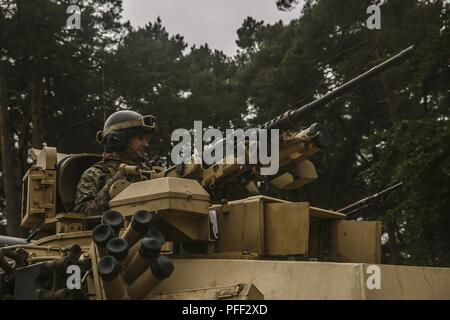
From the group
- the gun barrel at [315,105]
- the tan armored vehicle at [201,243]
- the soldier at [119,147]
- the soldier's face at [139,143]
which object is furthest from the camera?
the soldier's face at [139,143]

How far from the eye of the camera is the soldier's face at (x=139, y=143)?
9477 mm

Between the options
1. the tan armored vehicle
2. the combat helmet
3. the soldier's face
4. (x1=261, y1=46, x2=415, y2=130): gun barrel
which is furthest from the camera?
the soldier's face

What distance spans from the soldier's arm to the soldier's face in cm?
59

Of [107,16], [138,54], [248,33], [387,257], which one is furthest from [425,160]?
[248,33]

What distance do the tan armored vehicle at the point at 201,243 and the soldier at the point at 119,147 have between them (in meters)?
0.41

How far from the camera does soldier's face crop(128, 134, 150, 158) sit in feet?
31.1

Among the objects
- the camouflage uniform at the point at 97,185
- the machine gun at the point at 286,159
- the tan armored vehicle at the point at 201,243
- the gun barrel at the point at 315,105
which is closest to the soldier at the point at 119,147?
the camouflage uniform at the point at 97,185

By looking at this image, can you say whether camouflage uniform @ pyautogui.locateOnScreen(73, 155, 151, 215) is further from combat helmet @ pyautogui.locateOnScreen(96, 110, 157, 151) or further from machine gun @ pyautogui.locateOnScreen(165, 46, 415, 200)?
machine gun @ pyautogui.locateOnScreen(165, 46, 415, 200)

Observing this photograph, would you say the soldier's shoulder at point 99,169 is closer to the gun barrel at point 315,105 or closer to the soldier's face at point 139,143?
the soldier's face at point 139,143

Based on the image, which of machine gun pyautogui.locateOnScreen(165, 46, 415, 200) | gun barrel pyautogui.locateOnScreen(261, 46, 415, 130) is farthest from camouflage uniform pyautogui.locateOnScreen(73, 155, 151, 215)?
gun barrel pyautogui.locateOnScreen(261, 46, 415, 130)

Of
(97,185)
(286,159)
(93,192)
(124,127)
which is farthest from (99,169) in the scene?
(286,159)

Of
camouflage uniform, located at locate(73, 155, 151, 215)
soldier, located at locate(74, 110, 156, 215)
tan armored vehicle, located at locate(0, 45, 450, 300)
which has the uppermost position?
soldier, located at locate(74, 110, 156, 215)

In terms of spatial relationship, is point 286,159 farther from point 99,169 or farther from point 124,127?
point 99,169

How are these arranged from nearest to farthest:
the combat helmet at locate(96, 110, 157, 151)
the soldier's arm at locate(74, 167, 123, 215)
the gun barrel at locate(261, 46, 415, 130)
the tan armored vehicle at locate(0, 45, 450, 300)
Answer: the tan armored vehicle at locate(0, 45, 450, 300) < the soldier's arm at locate(74, 167, 123, 215) < the gun barrel at locate(261, 46, 415, 130) < the combat helmet at locate(96, 110, 157, 151)
